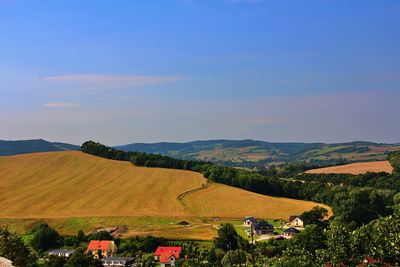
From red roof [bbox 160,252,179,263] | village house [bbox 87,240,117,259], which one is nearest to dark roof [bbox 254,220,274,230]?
red roof [bbox 160,252,179,263]

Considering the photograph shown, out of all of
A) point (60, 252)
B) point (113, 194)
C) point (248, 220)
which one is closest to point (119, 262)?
point (60, 252)

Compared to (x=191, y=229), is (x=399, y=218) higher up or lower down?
higher up

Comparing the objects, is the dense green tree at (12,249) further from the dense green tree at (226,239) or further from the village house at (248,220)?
the village house at (248,220)

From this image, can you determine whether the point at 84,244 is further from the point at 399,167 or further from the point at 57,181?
the point at 399,167

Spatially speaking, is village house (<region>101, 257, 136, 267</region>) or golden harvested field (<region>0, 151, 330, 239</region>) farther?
golden harvested field (<region>0, 151, 330, 239</region>)

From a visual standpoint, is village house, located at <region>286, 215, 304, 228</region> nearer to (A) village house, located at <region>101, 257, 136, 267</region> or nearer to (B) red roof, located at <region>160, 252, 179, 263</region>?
(B) red roof, located at <region>160, 252, 179, 263</region>

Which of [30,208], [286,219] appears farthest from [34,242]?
[286,219]
